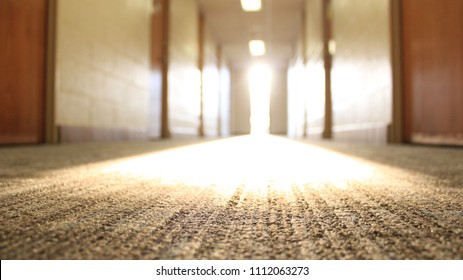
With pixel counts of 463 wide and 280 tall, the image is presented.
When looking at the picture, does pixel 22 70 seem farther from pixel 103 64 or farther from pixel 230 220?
pixel 230 220

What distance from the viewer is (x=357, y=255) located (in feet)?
0.92

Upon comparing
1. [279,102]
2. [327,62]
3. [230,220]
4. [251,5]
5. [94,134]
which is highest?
[251,5]

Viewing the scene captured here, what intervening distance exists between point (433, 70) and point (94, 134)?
2882mm

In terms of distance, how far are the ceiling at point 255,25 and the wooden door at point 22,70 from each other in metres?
5.78

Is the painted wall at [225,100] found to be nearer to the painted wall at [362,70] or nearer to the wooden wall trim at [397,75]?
the painted wall at [362,70]

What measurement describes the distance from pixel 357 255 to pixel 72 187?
522 millimetres

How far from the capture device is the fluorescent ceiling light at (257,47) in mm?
10869

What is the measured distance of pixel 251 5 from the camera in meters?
7.80

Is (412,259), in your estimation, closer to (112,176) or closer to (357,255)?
(357,255)

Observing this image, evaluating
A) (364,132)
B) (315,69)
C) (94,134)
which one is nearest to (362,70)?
(364,132)

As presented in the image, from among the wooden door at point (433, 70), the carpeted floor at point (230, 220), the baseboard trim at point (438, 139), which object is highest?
the wooden door at point (433, 70)

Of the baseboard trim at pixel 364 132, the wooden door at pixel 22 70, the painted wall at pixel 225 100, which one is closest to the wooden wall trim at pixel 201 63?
the painted wall at pixel 225 100

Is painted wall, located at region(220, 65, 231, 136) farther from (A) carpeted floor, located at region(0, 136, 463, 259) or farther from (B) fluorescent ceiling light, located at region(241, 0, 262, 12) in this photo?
(A) carpeted floor, located at region(0, 136, 463, 259)

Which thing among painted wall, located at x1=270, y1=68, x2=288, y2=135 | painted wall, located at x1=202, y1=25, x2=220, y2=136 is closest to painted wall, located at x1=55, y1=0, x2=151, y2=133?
painted wall, located at x1=202, y1=25, x2=220, y2=136
